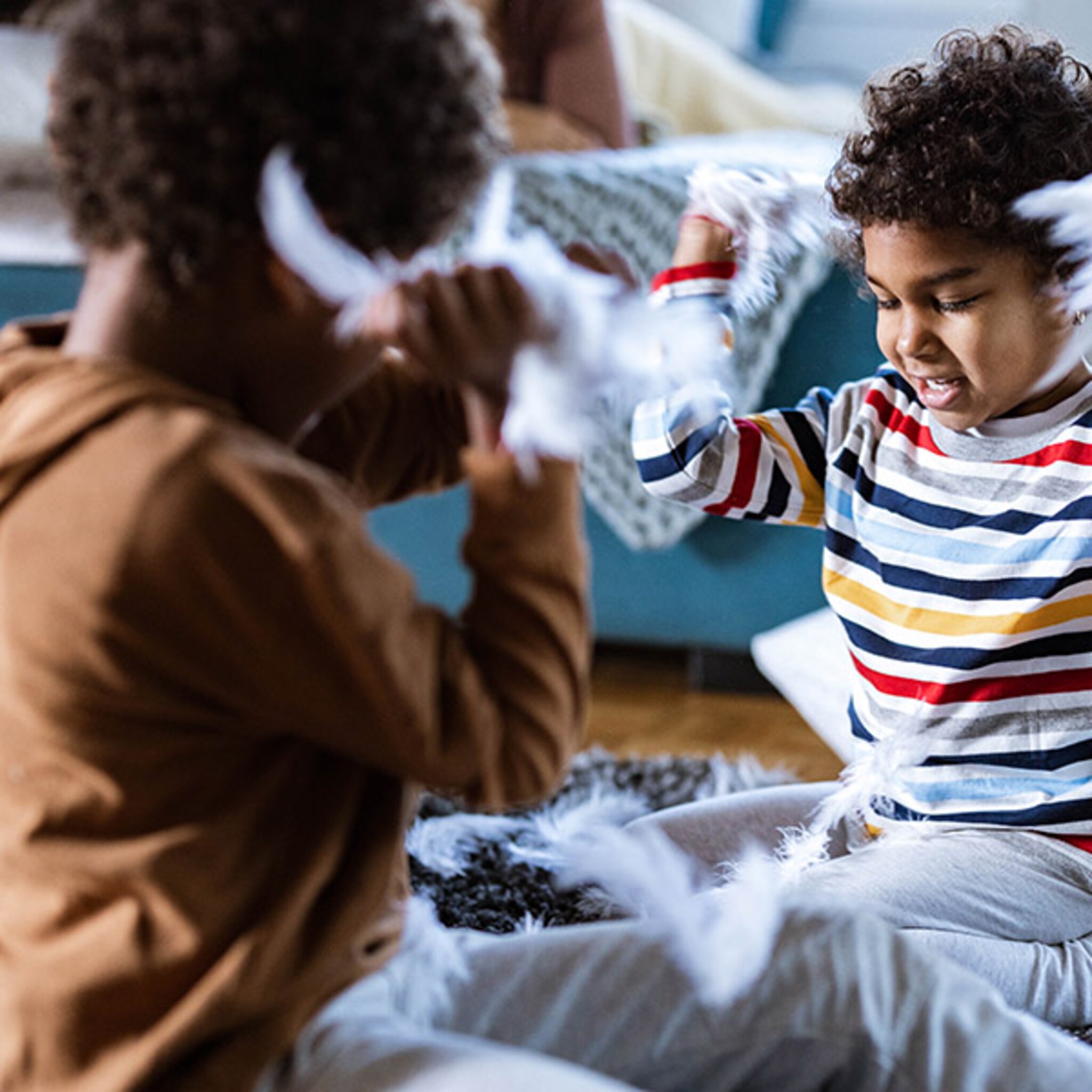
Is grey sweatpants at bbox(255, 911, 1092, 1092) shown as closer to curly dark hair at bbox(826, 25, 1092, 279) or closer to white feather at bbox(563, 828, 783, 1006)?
white feather at bbox(563, 828, 783, 1006)

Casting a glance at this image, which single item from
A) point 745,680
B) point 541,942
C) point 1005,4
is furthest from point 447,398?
point 1005,4

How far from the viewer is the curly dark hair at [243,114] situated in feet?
1.76

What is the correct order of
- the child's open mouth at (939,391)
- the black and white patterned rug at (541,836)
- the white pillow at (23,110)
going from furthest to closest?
the white pillow at (23,110) → the black and white patterned rug at (541,836) → the child's open mouth at (939,391)

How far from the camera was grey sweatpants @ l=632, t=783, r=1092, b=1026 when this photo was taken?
85cm

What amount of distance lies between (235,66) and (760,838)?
2.20 feet

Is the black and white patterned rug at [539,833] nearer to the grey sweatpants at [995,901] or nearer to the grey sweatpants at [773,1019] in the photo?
the grey sweatpants at [995,901]

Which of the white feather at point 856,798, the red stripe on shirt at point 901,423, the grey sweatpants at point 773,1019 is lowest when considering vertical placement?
the white feather at point 856,798

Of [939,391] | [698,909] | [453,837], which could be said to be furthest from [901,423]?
[453,837]

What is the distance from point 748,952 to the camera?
0.65 m

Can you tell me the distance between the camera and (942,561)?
0.93 m

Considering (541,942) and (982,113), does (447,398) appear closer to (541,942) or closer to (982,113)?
(541,942)

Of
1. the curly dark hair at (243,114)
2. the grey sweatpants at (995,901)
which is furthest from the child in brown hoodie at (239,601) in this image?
→ the grey sweatpants at (995,901)

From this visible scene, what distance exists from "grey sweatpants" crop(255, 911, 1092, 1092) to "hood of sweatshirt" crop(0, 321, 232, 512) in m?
0.26

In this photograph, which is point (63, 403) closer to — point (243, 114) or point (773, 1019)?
point (243, 114)
